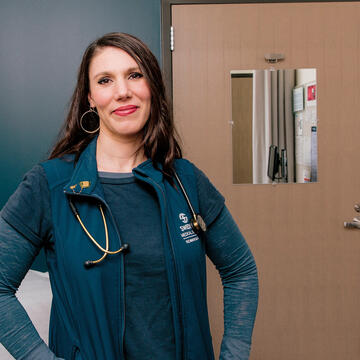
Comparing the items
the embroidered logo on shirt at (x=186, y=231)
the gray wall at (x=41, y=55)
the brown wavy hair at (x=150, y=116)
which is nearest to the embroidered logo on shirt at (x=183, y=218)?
the embroidered logo on shirt at (x=186, y=231)

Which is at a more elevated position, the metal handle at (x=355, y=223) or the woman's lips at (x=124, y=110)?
the woman's lips at (x=124, y=110)

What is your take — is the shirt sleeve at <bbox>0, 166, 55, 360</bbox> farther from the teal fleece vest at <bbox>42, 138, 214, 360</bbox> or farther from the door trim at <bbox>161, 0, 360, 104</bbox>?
the door trim at <bbox>161, 0, 360, 104</bbox>

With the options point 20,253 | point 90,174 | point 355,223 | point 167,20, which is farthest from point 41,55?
point 355,223

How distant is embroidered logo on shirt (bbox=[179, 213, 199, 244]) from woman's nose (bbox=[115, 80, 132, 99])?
1.02ft

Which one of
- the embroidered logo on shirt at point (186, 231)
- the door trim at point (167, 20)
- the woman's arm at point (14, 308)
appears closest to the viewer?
the woman's arm at point (14, 308)

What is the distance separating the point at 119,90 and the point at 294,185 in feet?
5.14

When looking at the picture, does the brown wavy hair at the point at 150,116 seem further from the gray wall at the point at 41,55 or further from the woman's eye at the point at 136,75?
the gray wall at the point at 41,55

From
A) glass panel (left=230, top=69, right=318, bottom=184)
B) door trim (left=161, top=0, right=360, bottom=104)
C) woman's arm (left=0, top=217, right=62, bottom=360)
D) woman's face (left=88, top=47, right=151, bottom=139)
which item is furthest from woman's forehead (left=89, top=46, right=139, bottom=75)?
glass panel (left=230, top=69, right=318, bottom=184)

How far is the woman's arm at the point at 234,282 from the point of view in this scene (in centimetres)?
108

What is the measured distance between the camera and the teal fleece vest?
94 centimetres

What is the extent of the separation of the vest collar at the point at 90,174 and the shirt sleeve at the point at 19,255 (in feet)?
0.25

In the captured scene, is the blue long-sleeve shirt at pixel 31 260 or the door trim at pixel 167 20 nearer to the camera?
the blue long-sleeve shirt at pixel 31 260

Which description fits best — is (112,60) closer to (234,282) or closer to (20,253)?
(20,253)

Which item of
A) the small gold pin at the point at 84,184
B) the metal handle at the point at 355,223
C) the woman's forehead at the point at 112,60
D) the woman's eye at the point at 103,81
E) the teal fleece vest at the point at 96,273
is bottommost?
the metal handle at the point at 355,223
